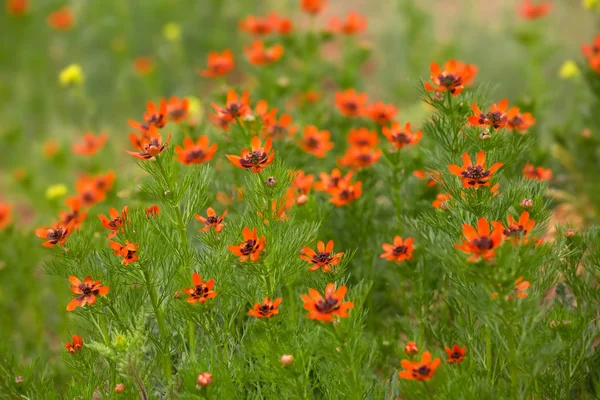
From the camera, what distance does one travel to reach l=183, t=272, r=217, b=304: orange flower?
1.55 meters

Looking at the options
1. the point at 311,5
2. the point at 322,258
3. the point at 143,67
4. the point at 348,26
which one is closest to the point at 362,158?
the point at 322,258

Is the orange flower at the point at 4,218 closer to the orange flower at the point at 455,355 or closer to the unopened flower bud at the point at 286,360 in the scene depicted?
the unopened flower bud at the point at 286,360

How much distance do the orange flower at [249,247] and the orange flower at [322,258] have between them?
0.14 metres

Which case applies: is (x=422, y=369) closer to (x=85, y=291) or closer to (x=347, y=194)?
(x=347, y=194)

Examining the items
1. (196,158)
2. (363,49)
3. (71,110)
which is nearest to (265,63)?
(363,49)

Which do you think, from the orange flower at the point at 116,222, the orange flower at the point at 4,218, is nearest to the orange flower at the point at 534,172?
the orange flower at the point at 116,222

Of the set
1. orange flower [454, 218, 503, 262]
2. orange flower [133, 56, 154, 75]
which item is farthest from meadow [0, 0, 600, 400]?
orange flower [133, 56, 154, 75]

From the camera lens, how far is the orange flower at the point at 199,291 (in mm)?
1554

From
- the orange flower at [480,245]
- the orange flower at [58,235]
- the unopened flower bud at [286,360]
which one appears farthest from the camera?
the orange flower at [58,235]

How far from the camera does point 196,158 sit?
207 cm

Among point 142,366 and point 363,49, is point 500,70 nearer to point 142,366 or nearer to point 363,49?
point 363,49

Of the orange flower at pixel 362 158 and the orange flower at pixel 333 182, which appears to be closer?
the orange flower at pixel 333 182

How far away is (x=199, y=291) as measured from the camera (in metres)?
1.56

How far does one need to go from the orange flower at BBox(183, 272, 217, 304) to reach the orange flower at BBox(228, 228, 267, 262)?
101 millimetres
